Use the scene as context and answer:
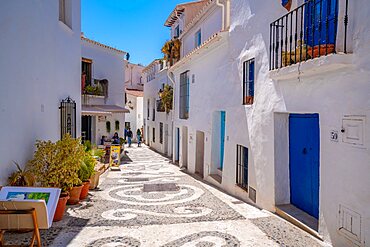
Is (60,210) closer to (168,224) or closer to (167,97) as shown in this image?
(168,224)

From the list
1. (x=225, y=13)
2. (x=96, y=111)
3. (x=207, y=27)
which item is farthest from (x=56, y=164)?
(x=96, y=111)

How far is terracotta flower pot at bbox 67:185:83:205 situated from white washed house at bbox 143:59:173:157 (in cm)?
1763

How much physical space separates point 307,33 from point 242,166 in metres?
5.82

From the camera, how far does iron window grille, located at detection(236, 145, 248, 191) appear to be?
36.2ft

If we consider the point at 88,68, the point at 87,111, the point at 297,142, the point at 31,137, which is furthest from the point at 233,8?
the point at 88,68

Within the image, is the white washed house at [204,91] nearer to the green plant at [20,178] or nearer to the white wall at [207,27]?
the white wall at [207,27]

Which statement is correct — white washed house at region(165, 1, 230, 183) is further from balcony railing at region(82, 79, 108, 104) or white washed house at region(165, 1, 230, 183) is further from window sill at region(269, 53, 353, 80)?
balcony railing at region(82, 79, 108, 104)

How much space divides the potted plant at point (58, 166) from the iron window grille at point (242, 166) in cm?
586

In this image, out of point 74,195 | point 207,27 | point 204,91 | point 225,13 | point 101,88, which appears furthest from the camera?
point 101,88

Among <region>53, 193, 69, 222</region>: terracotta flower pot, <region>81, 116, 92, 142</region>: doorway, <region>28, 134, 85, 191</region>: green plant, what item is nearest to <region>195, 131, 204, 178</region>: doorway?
<region>28, 134, 85, 191</region>: green plant

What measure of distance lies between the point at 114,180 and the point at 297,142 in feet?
30.6

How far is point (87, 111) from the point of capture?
20.4 m

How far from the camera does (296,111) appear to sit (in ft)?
23.6

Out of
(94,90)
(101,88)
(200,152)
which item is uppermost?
(101,88)
